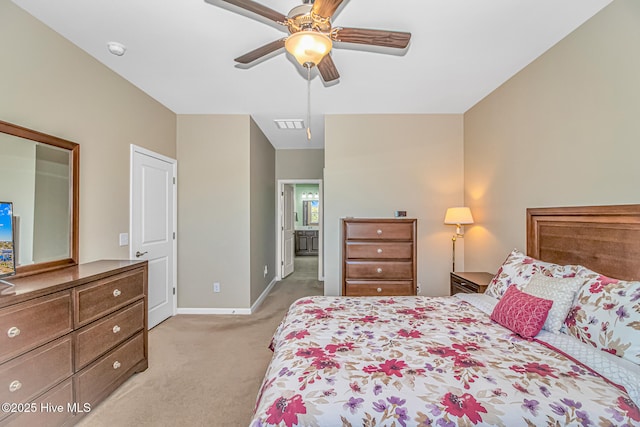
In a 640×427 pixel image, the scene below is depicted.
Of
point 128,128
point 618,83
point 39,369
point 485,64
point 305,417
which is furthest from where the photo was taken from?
point 128,128

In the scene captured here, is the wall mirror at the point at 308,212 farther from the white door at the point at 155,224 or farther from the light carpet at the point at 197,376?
the white door at the point at 155,224

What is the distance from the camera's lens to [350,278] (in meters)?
3.29

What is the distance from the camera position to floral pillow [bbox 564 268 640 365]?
1255 mm

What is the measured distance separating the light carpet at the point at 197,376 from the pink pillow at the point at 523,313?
5.68ft

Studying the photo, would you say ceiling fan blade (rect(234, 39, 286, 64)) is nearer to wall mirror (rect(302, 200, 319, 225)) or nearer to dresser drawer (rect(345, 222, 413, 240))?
dresser drawer (rect(345, 222, 413, 240))

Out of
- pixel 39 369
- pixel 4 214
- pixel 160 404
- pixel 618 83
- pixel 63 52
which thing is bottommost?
pixel 160 404

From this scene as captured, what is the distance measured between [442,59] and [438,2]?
73 centimetres

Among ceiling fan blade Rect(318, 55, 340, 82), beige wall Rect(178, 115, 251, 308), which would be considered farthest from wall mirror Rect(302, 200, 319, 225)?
ceiling fan blade Rect(318, 55, 340, 82)

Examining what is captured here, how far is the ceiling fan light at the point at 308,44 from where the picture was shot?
1.51 m

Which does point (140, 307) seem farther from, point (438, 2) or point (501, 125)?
point (501, 125)

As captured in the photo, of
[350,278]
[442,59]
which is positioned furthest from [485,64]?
[350,278]

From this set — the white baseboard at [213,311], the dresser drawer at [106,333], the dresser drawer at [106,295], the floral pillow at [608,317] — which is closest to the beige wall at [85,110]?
the dresser drawer at [106,295]

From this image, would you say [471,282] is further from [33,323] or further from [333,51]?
[33,323]

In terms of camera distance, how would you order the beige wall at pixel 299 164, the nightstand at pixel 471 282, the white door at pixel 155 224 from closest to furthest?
the nightstand at pixel 471 282
the white door at pixel 155 224
the beige wall at pixel 299 164
